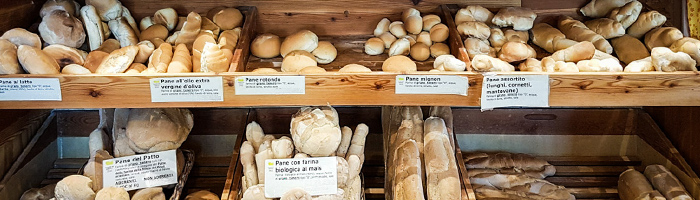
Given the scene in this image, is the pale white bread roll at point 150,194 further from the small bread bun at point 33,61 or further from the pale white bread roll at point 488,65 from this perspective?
the pale white bread roll at point 488,65

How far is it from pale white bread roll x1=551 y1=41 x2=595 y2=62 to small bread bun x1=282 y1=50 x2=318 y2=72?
876mm

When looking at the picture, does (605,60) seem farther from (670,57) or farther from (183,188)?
(183,188)

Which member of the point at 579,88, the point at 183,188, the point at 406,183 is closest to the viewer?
the point at 579,88

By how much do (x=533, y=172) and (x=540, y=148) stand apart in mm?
257

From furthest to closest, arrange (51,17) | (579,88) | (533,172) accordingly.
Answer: (533,172)
(51,17)
(579,88)

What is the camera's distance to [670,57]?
1.81 m

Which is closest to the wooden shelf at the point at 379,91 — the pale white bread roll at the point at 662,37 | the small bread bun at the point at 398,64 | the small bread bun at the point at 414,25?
the small bread bun at the point at 398,64

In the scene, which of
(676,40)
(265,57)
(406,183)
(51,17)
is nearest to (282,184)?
(406,183)

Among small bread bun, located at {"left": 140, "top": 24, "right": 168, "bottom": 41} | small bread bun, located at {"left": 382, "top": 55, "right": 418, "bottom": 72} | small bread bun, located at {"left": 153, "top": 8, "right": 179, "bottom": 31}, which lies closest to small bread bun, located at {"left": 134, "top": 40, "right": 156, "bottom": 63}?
small bread bun, located at {"left": 140, "top": 24, "right": 168, "bottom": 41}

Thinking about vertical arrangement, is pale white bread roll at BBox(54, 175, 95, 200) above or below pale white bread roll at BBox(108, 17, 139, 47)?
below

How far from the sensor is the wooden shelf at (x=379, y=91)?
176 cm

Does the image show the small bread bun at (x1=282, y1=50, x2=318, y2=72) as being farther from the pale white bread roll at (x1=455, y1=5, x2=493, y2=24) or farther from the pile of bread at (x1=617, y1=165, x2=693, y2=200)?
the pile of bread at (x1=617, y1=165, x2=693, y2=200)

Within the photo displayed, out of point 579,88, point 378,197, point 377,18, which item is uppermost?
point 377,18

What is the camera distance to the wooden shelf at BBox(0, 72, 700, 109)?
1.76 metres
